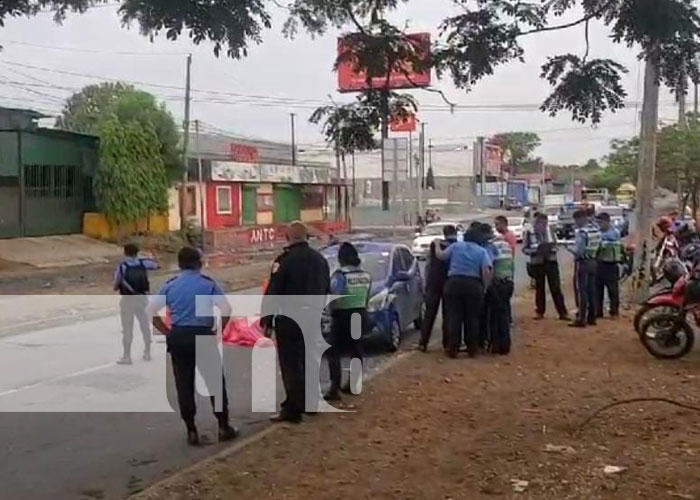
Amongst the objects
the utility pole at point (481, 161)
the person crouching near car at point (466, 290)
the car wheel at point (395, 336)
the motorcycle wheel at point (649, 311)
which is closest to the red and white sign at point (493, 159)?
the utility pole at point (481, 161)

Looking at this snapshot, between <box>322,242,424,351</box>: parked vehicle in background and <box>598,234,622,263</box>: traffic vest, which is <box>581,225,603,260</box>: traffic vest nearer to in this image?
<box>598,234,622,263</box>: traffic vest

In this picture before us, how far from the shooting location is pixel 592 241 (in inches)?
593

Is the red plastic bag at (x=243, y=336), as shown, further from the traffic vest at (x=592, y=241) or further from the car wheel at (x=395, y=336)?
the traffic vest at (x=592, y=241)

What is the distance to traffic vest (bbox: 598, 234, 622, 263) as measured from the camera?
607 inches

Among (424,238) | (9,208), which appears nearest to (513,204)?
(424,238)

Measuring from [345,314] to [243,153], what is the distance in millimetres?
48824

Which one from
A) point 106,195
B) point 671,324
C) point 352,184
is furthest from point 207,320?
point 352,184

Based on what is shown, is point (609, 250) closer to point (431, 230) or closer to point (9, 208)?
point (431, 230)

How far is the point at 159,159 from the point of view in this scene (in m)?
43.4

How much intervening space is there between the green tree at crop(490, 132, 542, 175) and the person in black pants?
10098cm

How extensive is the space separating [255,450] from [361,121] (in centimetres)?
270

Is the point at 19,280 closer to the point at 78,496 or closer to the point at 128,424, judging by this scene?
the point at 128,424

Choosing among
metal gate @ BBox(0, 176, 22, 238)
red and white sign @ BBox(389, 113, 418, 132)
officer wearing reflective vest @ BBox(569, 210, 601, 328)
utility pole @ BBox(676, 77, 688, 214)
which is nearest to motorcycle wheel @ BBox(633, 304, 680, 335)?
officer wearing reflective vest @ BBox(569, 210, 601, 328)

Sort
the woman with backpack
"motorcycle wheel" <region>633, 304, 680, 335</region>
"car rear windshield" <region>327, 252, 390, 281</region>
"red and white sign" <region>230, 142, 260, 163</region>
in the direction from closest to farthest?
1. "motorcycle wheel" <region>633, 304, 680, 335</region>
2. the woman with backpack
3. "car rear windshield" <region>327, 252, 390, 281</region>
4. "red and white sign" <region>230, 142, 260, 163</region>
